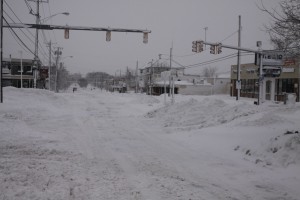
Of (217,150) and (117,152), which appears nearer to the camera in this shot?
(117,152)

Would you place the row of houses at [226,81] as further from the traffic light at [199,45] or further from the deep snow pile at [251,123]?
the deep snow pile at [251,123]

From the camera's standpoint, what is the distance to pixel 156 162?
10.5m

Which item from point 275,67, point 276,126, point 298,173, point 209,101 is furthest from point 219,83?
point 298,173

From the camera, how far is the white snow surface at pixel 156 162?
746 centimetres

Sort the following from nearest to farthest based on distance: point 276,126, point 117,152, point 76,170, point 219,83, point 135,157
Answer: point 76,170, point 135,157, point 117,152, point 276,126, point 219,83

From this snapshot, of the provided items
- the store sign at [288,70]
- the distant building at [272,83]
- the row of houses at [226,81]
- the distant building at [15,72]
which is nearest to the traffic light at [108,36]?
the row of houses at [226,81]

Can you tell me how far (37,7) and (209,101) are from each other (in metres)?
30.5

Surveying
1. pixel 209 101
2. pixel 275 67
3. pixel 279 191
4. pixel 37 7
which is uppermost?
pixel 37 7

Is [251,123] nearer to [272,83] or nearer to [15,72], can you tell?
[272,83]

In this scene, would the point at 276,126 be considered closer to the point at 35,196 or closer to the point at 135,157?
the point at 135,157

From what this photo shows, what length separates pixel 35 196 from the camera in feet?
22.2

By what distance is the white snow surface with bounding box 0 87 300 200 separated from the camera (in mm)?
7457

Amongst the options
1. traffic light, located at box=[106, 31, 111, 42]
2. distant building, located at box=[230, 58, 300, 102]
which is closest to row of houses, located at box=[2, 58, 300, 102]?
distant building, located at box=[230, 58, 300, 102]

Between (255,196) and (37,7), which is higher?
(37,7)
